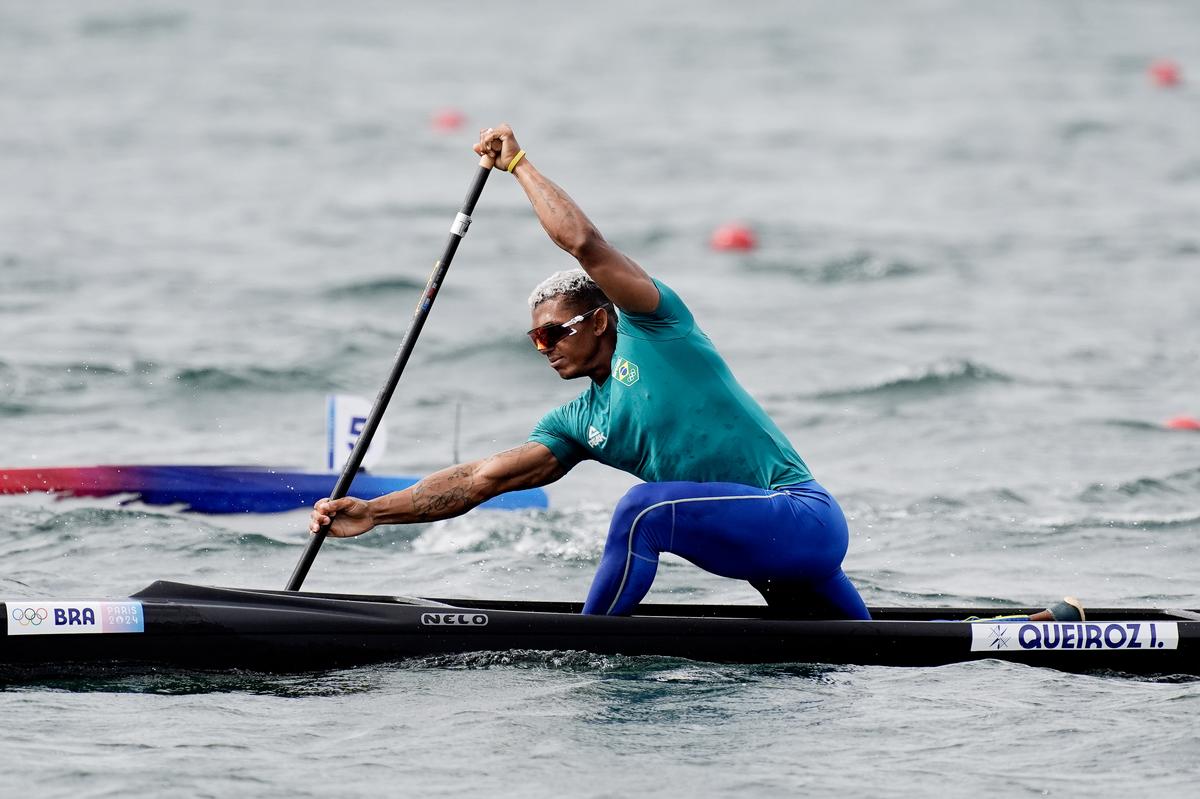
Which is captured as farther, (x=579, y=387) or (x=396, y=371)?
(x=579, y=387)

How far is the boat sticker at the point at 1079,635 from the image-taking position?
6.38 meters

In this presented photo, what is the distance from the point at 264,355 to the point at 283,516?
14.8 ft

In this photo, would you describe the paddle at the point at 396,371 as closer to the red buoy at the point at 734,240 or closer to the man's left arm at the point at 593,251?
the man's left arm at the point at 593,251

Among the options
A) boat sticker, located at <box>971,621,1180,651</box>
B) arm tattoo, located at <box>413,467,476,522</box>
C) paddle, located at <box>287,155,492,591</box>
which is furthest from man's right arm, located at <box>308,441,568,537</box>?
boat sticker, located at <box>971,621,1180,651</box>

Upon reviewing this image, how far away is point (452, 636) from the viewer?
629 centimetres

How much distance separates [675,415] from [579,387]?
750 centimetres

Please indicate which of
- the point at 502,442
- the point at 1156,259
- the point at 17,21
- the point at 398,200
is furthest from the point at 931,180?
the point at 17,21

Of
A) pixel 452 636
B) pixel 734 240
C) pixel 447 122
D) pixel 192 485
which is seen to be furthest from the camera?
pixel 447 122

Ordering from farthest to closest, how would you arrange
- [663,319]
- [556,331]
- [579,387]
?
[579,387]
[556,331]
[663,319]

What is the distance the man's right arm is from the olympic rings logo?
104 cm

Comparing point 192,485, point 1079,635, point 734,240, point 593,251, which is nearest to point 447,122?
point 734,240

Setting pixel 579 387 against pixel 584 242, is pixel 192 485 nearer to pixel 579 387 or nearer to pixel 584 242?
pixel 579 387

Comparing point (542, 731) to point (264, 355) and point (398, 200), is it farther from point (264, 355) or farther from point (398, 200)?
Answer: point (398, 200)

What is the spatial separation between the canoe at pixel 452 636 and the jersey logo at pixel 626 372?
88 centimetres
